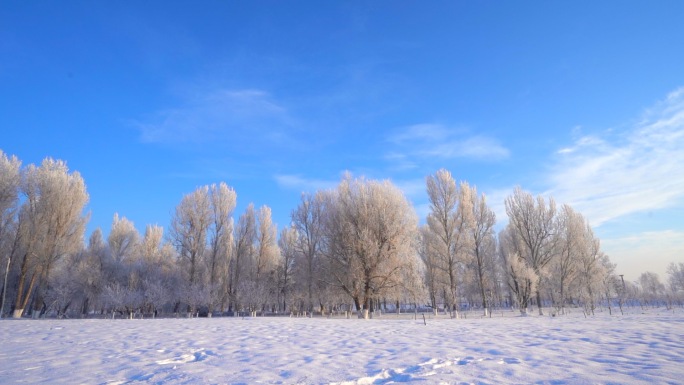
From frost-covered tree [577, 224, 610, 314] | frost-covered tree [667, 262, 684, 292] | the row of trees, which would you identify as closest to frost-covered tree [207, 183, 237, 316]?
the row of trees

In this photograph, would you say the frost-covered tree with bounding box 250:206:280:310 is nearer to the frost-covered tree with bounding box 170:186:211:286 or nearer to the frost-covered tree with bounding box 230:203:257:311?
the frost-covered tree with bounding box 230:203:257:311

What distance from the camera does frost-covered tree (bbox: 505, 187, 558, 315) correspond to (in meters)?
33.0

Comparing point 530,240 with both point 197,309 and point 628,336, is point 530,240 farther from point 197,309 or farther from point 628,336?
point 197,309

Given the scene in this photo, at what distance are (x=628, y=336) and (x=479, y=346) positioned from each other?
4480 millimetres

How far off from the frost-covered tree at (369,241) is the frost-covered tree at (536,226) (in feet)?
48.3

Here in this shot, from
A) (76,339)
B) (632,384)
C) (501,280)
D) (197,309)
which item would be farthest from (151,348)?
(501,280)

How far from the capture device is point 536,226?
3359 centimetres

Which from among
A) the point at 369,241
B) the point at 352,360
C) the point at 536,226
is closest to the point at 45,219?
the point at 369,241

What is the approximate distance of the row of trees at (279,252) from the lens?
2591 cm

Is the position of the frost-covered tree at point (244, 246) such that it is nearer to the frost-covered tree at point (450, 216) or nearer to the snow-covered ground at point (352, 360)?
the frost-covered tree at point (450, 216)

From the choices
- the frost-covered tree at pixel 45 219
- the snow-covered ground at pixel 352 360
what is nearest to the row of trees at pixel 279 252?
the frost-covered tree at pixel 45 219

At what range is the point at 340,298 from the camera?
3130 cm

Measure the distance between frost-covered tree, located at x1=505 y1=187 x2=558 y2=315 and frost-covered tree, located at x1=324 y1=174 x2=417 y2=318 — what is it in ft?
48.3

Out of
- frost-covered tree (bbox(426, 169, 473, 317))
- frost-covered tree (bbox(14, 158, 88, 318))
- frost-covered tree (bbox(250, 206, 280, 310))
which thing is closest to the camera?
frost-covered tree (bbox(14, 158, 88, 318))
